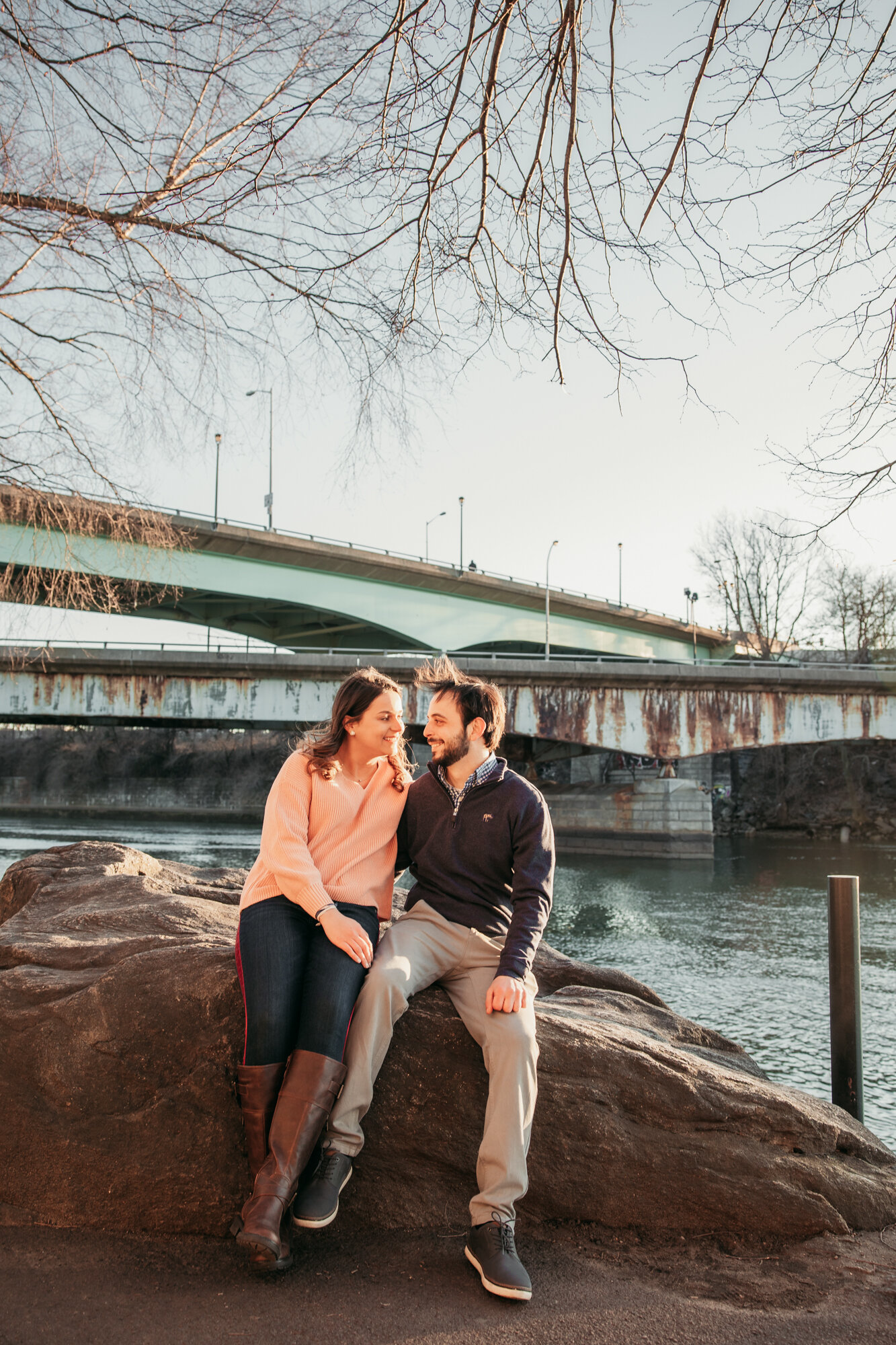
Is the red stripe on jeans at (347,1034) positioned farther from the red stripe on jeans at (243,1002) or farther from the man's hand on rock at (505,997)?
the man's hand on rock at (505,997)

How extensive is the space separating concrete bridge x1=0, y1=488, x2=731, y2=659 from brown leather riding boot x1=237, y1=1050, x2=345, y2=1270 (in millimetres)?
22660

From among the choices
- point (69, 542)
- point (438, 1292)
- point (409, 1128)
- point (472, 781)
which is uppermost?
point (69, 542)

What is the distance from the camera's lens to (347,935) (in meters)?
2.98

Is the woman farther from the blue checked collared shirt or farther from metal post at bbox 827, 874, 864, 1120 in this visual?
metal post at bbox 827, 874, 864, 1120

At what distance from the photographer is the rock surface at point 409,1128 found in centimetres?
298

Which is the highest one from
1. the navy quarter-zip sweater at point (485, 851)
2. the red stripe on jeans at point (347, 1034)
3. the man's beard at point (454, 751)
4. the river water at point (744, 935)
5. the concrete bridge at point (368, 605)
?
the concrete bridge at point (368, 605)

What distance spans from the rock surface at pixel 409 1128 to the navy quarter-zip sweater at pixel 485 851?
1.16 ft

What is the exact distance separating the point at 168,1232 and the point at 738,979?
10.0 meters

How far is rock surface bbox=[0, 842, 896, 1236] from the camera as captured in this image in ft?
9.79

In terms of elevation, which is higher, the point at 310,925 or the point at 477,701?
the point at 477,701

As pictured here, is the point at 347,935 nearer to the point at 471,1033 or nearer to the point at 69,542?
the point at 471,1033

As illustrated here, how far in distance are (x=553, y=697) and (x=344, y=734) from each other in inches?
914

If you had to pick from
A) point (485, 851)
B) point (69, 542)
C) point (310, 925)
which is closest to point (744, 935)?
point (69, 542)

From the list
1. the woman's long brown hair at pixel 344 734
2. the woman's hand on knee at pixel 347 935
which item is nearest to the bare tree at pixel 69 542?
the woman's long brown hair at pixel 344 734
